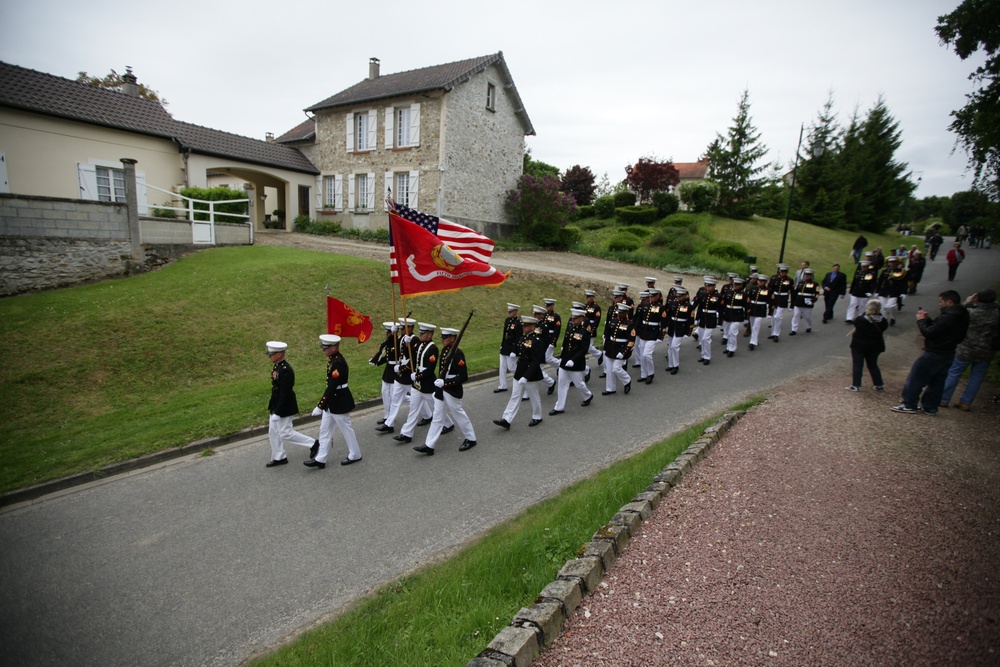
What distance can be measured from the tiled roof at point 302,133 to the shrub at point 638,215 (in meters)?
22.0

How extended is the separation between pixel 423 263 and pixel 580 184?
136ft

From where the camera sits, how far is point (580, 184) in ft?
152

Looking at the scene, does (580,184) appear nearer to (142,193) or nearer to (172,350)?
(142,193)

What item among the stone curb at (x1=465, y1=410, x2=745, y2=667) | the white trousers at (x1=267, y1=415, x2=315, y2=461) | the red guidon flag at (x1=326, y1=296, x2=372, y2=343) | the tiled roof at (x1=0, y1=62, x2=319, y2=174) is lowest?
the white trousers at (x1=267, y1=415, x2=315, y2=461)

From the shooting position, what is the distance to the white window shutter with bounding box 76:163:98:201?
69.3ft

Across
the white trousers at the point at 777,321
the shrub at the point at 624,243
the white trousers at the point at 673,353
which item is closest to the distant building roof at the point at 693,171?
the shrub at the point at 624,243

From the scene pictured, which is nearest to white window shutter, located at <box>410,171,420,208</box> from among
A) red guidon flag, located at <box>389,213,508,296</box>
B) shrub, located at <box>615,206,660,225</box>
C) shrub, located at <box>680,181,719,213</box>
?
shrub, located at <box>615,206,660,225</box>

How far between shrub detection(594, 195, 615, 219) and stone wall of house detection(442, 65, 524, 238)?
1001 centimetres

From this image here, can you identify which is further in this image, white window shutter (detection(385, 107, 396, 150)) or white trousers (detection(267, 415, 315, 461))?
white window shutter (detection(385, 107, 396, 150))

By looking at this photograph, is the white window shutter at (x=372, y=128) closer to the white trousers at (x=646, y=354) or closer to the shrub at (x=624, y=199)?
the shrub at (x=624, y=199)

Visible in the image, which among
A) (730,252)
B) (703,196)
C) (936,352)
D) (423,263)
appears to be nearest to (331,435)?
(423,263)

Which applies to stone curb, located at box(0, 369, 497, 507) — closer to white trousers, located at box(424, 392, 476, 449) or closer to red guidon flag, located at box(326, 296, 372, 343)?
red guidon flag, located at box(326, 296, 372, 343)

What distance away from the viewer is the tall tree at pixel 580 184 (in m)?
46.3

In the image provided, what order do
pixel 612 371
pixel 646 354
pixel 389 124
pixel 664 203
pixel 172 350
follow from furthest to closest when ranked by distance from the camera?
pixel 664 203 < pixel 389 124 < pixel 172 350 < pixel 646 354 < pixel 612 371
